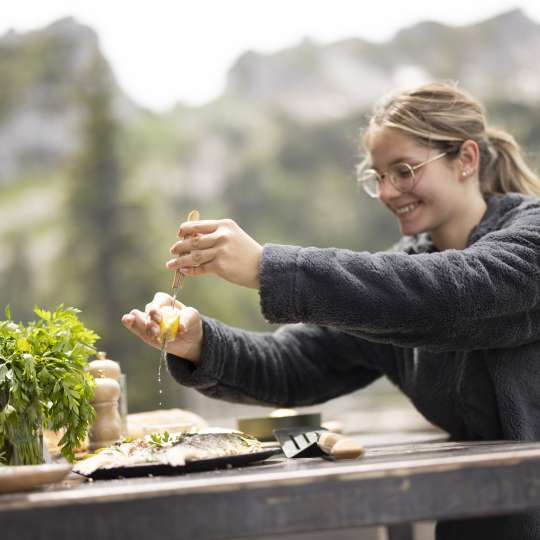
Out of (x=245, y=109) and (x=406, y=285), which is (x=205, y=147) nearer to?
(x=245, y=109)

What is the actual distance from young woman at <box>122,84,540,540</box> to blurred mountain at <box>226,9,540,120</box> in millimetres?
17302

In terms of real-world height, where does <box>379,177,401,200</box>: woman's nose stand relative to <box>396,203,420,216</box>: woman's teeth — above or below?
Result: above

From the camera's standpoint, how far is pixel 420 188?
175 centimetres

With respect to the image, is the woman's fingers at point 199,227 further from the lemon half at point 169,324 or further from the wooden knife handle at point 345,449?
the wooden knife handle at point 345,449

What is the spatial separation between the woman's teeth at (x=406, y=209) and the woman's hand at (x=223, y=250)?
0.68 metres

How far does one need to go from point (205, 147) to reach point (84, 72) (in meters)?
3.26

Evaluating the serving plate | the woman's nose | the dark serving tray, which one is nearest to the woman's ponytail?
the woman's nose

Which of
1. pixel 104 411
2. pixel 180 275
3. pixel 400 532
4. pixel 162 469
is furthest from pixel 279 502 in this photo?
pixel 400 532

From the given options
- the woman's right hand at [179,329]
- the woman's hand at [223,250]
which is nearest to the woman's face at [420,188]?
the woman's right hand at [179,329]

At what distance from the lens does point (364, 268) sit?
48.0 inches

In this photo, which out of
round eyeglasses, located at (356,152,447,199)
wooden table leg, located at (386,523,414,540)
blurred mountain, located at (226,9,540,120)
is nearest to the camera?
round eyeglasses, located at (356,152,447,199)

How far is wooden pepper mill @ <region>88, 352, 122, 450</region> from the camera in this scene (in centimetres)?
138

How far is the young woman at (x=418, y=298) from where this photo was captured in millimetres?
1187

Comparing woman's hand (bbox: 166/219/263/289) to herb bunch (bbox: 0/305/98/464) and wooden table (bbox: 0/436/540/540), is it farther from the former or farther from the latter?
wooden table (bbox: 0/436/540/540)
